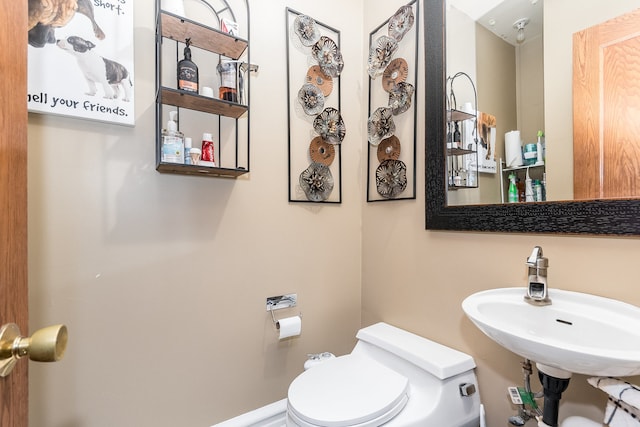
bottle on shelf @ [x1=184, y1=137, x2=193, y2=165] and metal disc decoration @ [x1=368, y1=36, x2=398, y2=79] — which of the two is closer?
bottle on shelf @ [x1=184, y1=137, x2=193, y2=165]

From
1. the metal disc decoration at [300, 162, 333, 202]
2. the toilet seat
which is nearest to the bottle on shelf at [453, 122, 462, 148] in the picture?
the metal disc decoration at [300, 162, 333, 202]

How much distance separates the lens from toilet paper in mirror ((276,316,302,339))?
58.4 inches

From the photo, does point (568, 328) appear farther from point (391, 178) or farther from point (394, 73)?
point (394, 73)

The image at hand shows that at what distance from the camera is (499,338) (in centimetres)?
87

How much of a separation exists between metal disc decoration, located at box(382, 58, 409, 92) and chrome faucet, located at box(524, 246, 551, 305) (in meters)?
1.03

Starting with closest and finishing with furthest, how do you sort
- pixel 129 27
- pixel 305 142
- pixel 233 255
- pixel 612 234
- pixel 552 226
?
pixel 612 234 → pixel 552 226 → pixel 129 27 → pixel 233 255 → pixel 305 142

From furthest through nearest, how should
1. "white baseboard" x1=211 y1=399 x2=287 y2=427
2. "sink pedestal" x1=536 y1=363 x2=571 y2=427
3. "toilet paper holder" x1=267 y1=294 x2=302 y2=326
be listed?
"toilet paper holder" x1=267 y1=294 x2=302 y2=326
"white baseboard" x1=211 y1=399 x2=287 y2=427
"sink pedestal" x1=536 y1=363 x2=571 y2=427

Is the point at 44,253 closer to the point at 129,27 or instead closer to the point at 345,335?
the point at 129,27

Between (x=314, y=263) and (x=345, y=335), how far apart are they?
19.1 inches

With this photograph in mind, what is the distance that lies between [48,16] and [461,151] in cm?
159

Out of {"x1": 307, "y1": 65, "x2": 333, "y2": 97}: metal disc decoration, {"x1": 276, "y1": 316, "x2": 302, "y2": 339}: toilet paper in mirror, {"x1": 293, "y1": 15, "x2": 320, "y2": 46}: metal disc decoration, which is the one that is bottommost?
{"x1": 276, "y1": 316, "x2": 302, "y2": 339}: toilet paper in mirror

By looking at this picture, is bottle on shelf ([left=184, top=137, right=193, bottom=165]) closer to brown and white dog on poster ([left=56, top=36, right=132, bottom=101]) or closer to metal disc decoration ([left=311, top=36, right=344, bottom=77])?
brown and white dog on poster ([left=56, top=36, right=132, bottom=101])

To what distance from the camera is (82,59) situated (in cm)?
108

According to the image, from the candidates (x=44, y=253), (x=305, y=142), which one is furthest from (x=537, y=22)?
(x=44, y=253)
